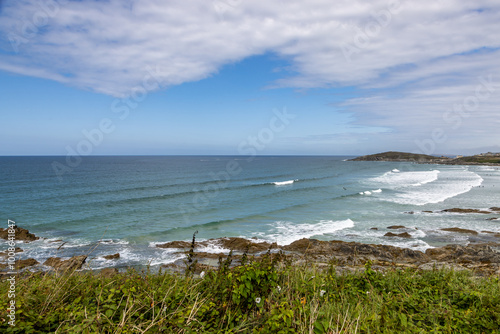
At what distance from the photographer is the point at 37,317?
3.73 m

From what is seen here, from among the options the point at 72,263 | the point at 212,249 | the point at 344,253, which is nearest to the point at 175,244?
the point at 212,249

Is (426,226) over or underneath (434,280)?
underneath

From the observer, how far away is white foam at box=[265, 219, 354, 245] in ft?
61.5

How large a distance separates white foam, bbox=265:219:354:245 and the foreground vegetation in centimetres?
1249

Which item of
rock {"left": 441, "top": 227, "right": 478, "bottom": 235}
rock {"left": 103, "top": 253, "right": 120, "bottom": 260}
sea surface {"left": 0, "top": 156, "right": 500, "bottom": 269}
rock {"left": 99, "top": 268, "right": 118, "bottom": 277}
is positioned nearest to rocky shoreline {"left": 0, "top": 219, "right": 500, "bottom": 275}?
rock {"left": 103, "top": 253, "right": 120, "bottom": 260}

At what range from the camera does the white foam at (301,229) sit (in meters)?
18.7

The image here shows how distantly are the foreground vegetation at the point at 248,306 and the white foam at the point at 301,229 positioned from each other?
12494 mm

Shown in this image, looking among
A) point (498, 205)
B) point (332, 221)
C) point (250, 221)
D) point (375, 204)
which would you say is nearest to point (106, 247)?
point (250, 221)

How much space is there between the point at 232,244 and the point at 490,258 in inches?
506

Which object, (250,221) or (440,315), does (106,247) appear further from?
(440,315)

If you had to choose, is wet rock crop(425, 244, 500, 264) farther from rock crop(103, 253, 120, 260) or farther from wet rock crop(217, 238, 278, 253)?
rock crop(103, 253, 120, 260)

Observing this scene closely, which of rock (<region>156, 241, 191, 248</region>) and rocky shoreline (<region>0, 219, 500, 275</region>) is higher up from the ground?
rocky shoreline (<region>0, 219, 500, 275</region>)

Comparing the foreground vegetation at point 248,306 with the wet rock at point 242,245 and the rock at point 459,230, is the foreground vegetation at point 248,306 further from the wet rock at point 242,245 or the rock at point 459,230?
the rock at point 459,230

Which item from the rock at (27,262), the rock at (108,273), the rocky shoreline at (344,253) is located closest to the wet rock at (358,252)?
the rocky shoreline at (344,253)
